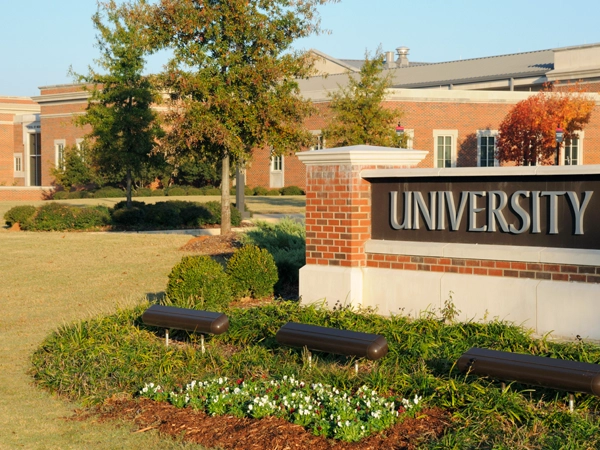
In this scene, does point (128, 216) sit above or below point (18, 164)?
below

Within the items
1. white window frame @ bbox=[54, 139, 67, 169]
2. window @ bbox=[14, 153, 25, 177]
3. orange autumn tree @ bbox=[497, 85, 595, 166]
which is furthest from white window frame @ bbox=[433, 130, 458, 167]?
window @ bbox=[14, 153, 25, 177]

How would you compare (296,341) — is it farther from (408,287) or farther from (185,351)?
(408,287)

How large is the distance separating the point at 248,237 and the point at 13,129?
57.7 m

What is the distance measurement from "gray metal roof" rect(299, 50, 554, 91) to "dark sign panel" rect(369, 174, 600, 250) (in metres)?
41.8

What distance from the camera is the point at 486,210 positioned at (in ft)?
27.4

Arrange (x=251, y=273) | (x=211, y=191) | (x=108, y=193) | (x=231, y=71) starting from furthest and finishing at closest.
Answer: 1. (x=211, y=191)
2. (x=108, y=193)
3. (x=231, y=71)
4. (x=251, y=273)

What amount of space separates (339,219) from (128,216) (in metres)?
15.0

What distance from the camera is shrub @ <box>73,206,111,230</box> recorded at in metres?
22.4

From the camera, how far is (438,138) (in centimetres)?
4391

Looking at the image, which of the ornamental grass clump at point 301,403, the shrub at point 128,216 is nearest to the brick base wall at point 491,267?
the ornamental grass clump at point 301,403

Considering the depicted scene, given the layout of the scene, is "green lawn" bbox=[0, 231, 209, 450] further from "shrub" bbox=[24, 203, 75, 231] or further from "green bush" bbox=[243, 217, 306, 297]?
"green bush" bbox=[243, 217, 306, 297]

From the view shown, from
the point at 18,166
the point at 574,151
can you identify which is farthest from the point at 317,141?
the point at 18,166

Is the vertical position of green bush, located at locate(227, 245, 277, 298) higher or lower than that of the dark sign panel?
lower

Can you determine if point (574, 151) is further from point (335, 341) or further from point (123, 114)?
point (335, 341)
